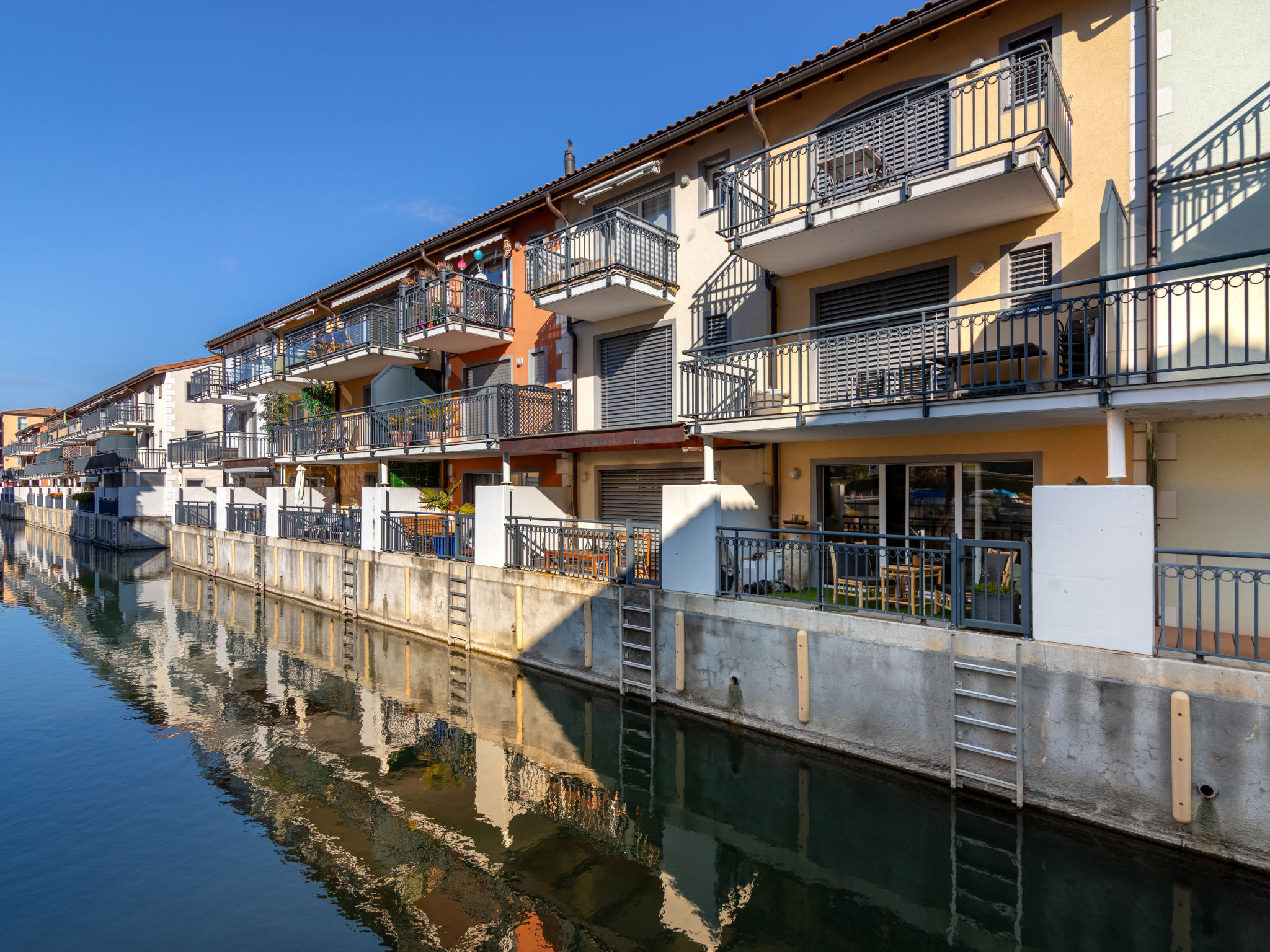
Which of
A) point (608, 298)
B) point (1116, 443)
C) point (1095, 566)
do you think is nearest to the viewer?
point (1095, 566)

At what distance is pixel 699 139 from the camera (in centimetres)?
1310

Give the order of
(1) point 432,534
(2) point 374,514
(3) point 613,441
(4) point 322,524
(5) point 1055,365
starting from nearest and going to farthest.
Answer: (5) point 1055,365
(3) point 613,441
(1) point 432,534
(2) point 374,514
(4) point 322,524

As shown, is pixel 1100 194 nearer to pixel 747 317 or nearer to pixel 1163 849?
pixel 747 317

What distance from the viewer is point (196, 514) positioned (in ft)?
92.3

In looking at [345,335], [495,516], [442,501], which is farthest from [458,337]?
[495,516]

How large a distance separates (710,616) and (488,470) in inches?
412

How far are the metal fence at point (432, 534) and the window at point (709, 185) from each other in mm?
8209

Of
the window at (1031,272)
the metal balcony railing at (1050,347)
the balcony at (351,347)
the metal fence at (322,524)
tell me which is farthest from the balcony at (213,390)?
the window at (1031,272)

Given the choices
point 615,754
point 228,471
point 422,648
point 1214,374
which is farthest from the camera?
point 228,471

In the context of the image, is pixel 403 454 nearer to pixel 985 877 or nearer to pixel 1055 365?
pixel 1055 365

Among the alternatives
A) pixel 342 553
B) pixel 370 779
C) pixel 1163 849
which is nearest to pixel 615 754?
pixel 370 779

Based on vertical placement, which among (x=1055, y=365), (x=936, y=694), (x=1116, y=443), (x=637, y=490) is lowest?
(x=936, y=694)

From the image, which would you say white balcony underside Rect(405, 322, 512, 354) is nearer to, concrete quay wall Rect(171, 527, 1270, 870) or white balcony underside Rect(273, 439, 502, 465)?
white balcony underside Rect(273, 439, 502, 465)

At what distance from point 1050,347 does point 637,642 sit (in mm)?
7433
